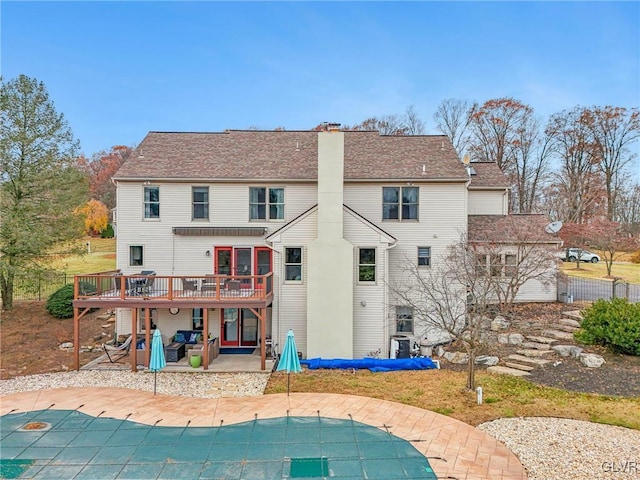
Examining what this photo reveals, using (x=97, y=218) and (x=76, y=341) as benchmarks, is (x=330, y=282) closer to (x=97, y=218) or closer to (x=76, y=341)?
(x=76, y=341)

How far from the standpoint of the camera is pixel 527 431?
8.44 m

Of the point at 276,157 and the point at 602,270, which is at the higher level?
the point at 276,157

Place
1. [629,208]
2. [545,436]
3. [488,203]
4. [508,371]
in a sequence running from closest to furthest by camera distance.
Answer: [545,436], [508,371], [488,203], [629,208]

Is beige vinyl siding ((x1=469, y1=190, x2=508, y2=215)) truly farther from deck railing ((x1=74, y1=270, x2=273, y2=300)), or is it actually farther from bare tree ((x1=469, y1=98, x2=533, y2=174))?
bare tree ((x1=469, y1=98, x2=533, y2=174))

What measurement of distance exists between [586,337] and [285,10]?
18.2 meters

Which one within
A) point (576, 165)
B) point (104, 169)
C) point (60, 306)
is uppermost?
point (104, 169)

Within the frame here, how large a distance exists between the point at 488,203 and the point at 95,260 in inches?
1281

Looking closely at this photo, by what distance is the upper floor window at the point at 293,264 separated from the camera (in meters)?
14.8

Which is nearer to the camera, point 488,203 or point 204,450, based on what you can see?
point 204,450

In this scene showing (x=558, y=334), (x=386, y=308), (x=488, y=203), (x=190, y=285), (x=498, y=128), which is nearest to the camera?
(x=190, y=285)

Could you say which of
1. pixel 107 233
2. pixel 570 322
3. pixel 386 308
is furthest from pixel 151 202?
pixel 107 233

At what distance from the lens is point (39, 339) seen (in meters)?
16.0

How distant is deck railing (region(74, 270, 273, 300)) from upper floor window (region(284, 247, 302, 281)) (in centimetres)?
70

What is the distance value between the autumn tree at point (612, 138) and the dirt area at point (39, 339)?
41331 millimetres
